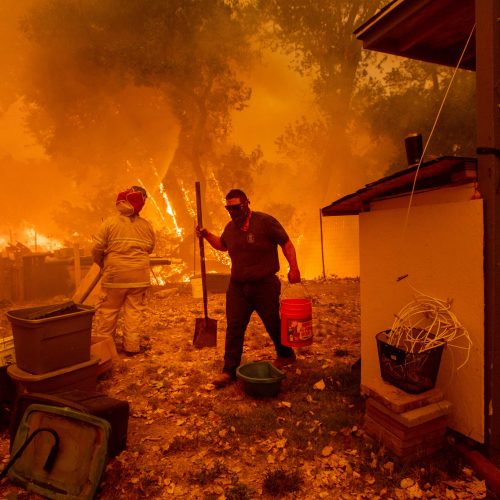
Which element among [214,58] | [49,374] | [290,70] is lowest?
[49,374]

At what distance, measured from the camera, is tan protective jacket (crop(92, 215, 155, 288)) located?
657 cm

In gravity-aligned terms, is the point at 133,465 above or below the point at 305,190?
below

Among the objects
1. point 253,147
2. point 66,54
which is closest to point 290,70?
point 253,147

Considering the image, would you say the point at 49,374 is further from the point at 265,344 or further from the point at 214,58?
the point at 214,58

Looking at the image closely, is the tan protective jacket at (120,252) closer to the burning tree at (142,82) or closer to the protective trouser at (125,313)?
the protective trouser at (125,313)

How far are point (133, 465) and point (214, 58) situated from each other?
19517 mm

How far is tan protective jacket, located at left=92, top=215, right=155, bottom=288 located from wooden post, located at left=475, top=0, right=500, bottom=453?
5299 mm

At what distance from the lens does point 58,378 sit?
14.1 feet

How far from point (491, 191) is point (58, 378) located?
4.89m

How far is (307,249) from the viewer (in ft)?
80.9

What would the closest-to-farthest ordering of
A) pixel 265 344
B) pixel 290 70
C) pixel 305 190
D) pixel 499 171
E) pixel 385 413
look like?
pixel 499 171, pixel 385 413, pixel 265 344, pixel 290 70, pixel 305 190

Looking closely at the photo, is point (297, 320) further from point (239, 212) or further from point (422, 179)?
point (422, 179)

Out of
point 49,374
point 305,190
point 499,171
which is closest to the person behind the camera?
point 499,171

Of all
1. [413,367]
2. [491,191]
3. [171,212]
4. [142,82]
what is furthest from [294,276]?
[171,212]
